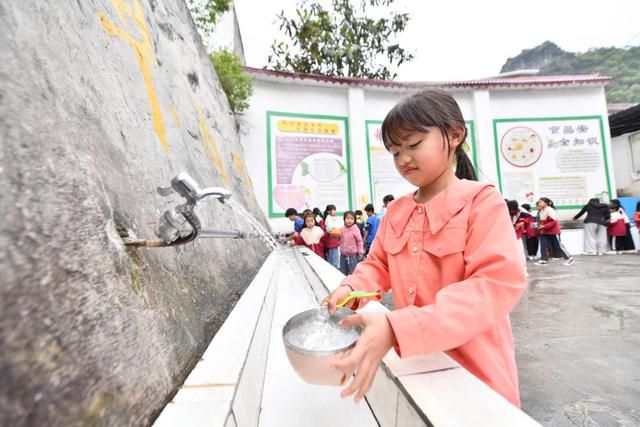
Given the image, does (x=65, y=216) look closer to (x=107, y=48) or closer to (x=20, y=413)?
(x=20, y=413)

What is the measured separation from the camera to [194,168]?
7.36 ft

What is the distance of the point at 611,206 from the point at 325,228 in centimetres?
835

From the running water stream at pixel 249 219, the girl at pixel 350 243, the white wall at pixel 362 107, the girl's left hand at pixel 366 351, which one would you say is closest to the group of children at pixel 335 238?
the girl at pixel 350 243

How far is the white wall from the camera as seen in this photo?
27.0 ft

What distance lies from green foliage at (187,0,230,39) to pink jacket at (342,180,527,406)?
8009 millimetres

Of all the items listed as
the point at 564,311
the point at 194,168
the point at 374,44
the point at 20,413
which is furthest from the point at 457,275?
the point at 374,44

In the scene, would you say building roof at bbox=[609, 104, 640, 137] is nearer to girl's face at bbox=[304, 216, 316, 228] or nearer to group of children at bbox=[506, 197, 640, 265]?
group of children at bbox=[506, 197, 640, 265]

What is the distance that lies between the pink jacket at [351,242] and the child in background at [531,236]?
17.2 ft

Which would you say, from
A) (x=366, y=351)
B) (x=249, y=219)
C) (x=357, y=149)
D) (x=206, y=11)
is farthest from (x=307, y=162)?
(x=366, y=351)

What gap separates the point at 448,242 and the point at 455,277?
10cm

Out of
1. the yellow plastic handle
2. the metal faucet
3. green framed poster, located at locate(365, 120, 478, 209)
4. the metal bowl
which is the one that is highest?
green framed poster, located at locate(365, 120, 478, 209)

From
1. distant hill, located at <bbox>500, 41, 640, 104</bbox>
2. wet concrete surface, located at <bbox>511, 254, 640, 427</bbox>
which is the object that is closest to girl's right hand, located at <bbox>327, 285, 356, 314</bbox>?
wet concrete surface, located at <bbox>511, 254, 640, 427</bbox>

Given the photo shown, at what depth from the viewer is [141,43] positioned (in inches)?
78.5

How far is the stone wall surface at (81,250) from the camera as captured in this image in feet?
1.58
